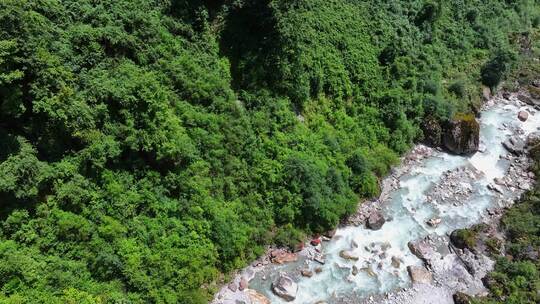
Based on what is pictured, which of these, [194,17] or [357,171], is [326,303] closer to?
[357,171]

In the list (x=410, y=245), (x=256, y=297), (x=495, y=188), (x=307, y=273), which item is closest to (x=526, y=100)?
(x=495, y=188)

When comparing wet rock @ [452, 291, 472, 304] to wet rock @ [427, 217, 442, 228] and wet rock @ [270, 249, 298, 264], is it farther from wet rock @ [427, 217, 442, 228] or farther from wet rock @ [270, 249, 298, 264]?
wet rock @ [270, 249, 298, 264]

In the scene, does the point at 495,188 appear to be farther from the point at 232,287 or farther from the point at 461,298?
the point at 232,287

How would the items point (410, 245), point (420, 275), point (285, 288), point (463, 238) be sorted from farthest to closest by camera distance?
1. point (463, 238)
2. point (410, 245)
3. point (420, 275)
4. point (285, 288)

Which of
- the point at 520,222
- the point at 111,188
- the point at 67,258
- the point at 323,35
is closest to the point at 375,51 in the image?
the point at 323,35

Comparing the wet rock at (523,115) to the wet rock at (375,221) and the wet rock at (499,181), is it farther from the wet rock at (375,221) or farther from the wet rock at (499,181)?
the wet rock at (375,221)

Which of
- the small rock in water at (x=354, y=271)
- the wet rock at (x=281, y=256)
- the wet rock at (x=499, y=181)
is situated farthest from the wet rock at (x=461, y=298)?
the wet rock at (x=499, y=181)
